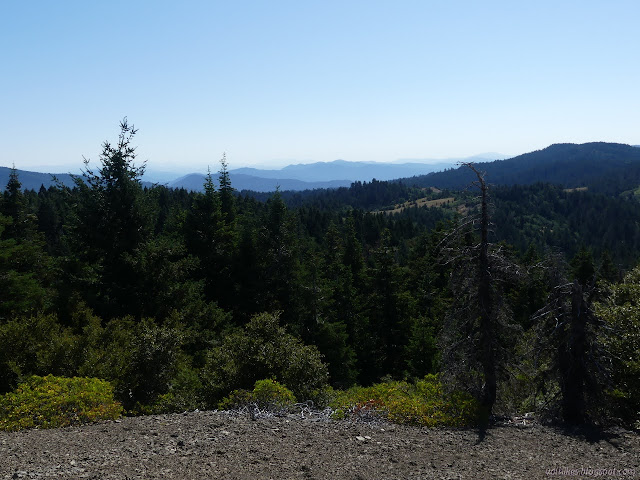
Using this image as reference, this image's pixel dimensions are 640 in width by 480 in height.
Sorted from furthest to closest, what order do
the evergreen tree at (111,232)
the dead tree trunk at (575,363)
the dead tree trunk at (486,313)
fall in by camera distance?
the evergreen tree at (111,232) → the dead tree trunk at (486,313) → the dead tree trunk at (575,363)

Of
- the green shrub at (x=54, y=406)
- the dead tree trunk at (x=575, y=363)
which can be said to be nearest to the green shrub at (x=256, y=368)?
the green shrub at (x=54, y=406)

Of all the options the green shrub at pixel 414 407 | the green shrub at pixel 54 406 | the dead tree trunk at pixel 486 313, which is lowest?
the green shrub at pixel 414 407

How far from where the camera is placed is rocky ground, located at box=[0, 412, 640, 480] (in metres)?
7.37

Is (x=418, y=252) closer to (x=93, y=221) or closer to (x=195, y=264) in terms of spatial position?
(x=195, y=264)

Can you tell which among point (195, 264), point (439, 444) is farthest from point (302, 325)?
point (439, 444)

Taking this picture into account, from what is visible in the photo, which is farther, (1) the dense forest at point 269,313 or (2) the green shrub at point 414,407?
(1) the dense forest at point 269,313

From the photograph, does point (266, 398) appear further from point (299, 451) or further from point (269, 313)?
point (269, 313)

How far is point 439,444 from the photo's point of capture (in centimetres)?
924

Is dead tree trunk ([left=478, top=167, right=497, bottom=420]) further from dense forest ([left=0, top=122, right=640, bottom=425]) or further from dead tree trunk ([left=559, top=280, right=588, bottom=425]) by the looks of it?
dead tree trunk ([left=559, top=280, right=588, bottom=425])

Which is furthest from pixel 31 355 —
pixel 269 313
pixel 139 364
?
pixel 269 313

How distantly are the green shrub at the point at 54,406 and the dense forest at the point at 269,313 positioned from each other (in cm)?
186

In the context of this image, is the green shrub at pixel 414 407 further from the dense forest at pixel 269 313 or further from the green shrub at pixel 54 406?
the green shrub at pixel 54 406

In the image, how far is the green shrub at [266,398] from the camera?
36.5ft

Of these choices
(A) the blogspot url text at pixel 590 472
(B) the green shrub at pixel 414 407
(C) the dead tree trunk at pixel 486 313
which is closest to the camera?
(A) the blogspot url text at pixel 590 472
